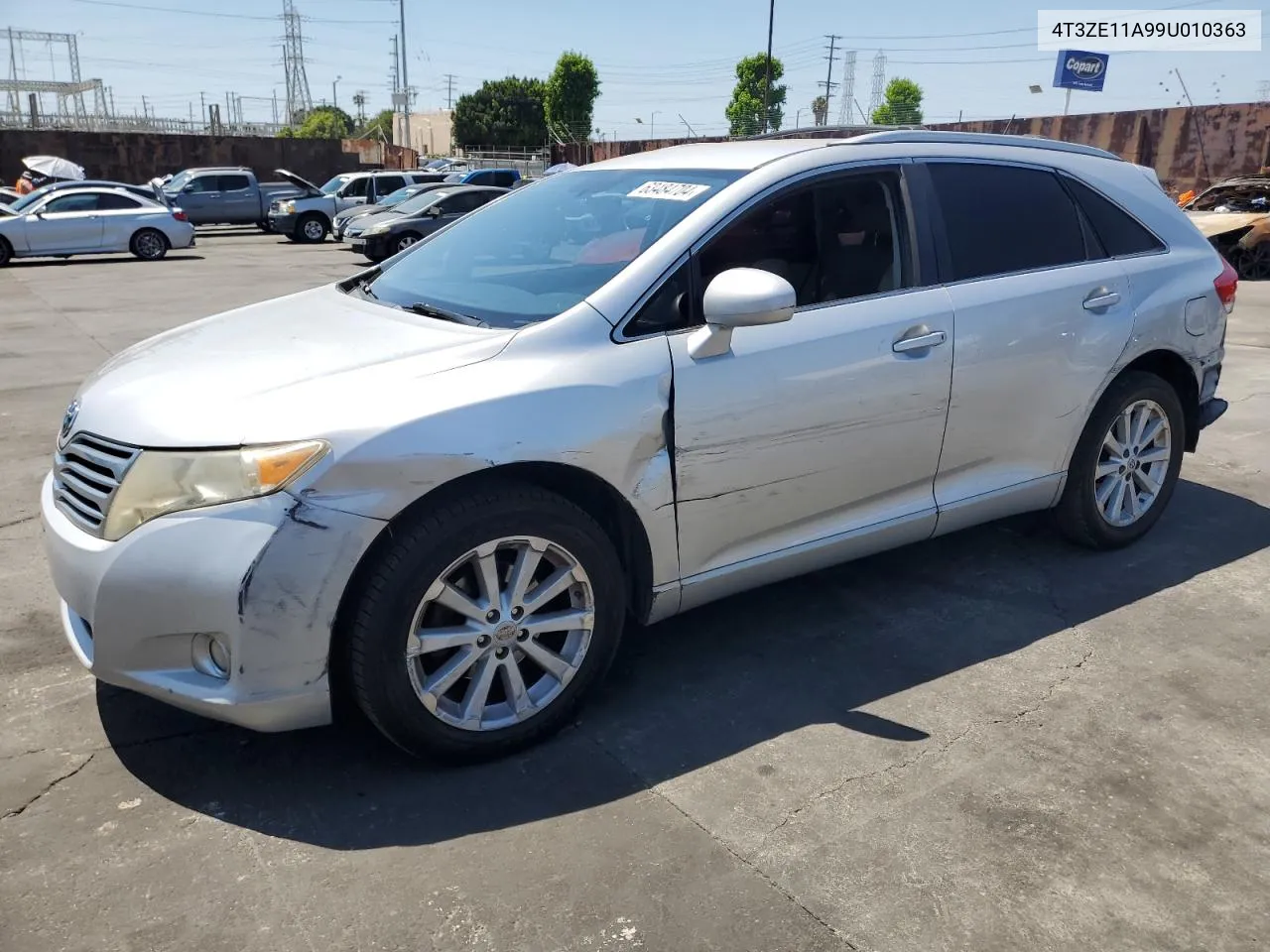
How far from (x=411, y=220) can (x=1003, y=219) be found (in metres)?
16.4

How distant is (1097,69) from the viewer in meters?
39.4

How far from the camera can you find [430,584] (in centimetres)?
268

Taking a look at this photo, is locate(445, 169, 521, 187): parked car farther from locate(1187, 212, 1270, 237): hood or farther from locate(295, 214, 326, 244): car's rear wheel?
locate(1187, 212, 1270, 237): hood

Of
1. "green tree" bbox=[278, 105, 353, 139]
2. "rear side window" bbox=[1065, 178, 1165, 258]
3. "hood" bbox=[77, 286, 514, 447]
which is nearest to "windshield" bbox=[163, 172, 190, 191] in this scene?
"hood" bbox=[77, 286, 514, 447]

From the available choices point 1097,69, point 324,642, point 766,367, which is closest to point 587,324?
point 766,367

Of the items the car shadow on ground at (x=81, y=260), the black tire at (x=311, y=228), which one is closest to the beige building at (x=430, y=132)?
the black tire at (x=311, y=228)

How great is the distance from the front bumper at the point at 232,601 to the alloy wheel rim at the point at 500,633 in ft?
0.85

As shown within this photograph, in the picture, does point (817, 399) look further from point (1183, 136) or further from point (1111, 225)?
point (1183, 136)

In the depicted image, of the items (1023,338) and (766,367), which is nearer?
(766,367)

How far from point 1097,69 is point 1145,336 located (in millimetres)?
41250

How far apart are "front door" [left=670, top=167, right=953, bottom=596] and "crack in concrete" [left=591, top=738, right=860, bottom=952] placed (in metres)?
0.59

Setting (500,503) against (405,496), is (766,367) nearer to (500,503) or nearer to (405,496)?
(500,503)

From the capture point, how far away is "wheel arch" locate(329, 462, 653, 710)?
2.64 meters

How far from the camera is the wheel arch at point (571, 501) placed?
2.64 meters
